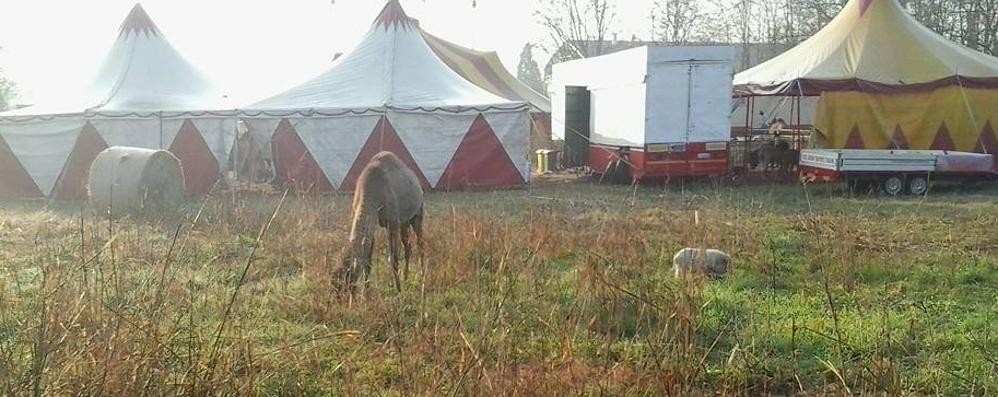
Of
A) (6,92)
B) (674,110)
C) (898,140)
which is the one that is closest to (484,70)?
(674,110)

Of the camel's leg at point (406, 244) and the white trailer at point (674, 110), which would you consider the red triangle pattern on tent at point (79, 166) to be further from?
the camel's leg at point (406, 244)

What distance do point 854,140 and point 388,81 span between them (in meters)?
10.6

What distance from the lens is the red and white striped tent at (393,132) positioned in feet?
54.4

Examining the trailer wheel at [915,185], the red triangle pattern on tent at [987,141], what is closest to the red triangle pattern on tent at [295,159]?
the trailer wheel at [915,185]

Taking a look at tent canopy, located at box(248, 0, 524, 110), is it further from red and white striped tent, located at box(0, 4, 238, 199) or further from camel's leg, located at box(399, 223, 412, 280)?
camel's leg, located at box(399, 223, 412, 280)

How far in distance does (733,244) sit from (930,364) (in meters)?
4.07

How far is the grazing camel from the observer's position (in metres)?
6.21

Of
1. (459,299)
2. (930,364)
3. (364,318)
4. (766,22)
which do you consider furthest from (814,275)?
(766,22)

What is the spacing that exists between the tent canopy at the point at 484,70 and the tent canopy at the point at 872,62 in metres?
11.4

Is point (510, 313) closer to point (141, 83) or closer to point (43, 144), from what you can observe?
point (43, 144)

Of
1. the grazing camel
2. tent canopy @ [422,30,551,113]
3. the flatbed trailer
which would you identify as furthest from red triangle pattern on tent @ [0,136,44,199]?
the flatbed trailer

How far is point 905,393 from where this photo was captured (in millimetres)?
4137

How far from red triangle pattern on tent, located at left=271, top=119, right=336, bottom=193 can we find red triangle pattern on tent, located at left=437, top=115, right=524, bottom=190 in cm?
252

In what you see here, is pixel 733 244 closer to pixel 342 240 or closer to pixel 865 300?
pixel 865 300
